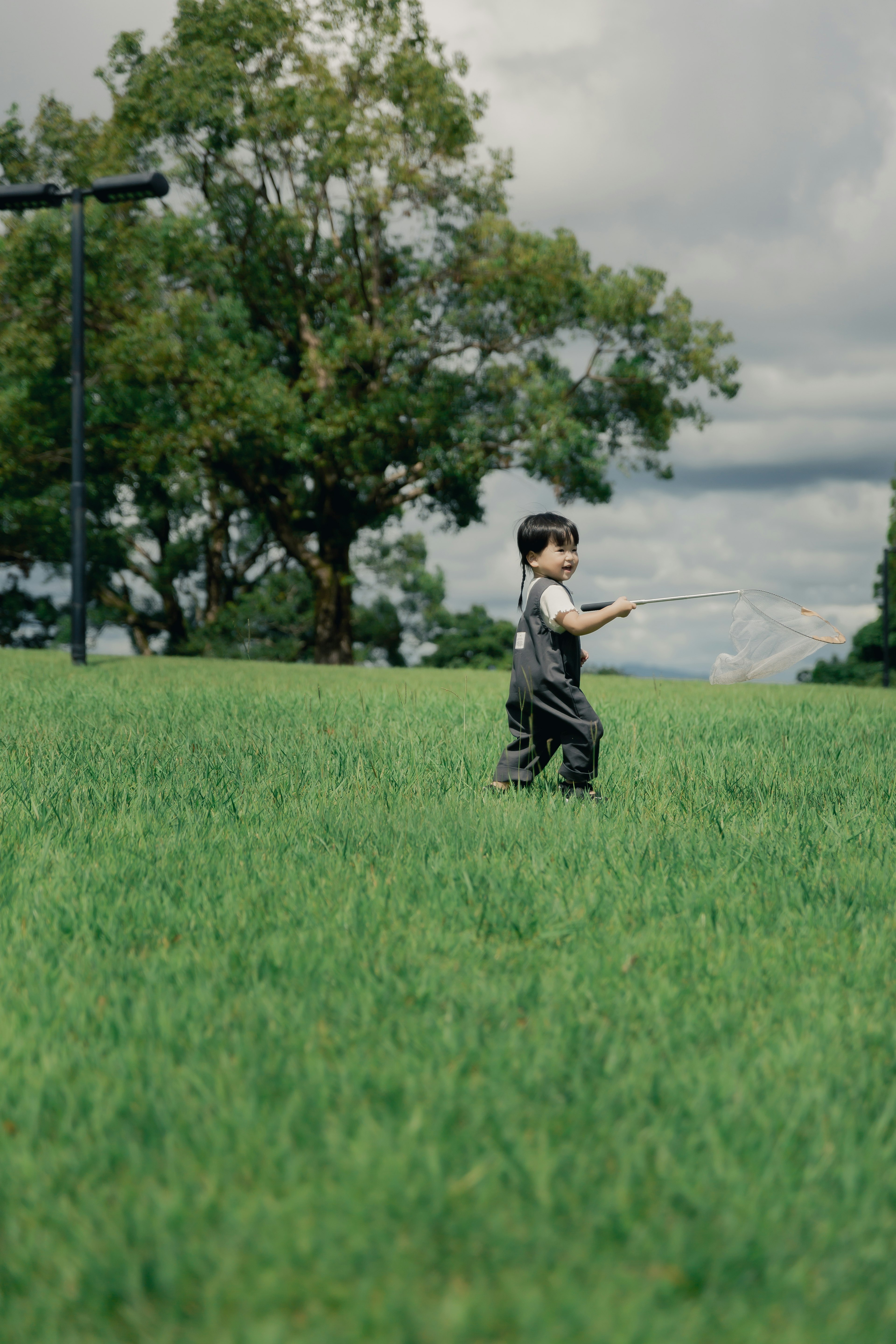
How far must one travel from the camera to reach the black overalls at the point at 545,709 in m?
5.12

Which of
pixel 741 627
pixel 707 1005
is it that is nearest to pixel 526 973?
pixel 707 1005

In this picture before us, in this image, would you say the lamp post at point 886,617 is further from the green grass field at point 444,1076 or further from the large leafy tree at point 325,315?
the green grass field at point 444,1076

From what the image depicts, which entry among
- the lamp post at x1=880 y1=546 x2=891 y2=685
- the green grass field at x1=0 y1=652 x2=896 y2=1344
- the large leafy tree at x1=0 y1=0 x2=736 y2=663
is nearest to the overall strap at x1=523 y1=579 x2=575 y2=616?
the green grass field at x1=0 y1=652 x2=896 y2=1344

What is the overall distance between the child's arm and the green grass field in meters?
0.96

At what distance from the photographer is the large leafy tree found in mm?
23156

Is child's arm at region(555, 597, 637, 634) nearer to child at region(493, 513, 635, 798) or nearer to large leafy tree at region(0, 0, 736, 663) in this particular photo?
child at region(493, 513, 635, 798)

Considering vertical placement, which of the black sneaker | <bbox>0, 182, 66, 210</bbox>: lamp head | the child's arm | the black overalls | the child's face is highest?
<bbox>0, 182, 66, 210</bbox>: lamp head

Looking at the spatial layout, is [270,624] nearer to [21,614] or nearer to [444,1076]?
[21,614]

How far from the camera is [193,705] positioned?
8484 mm

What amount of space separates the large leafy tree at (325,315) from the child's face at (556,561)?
1832 cm

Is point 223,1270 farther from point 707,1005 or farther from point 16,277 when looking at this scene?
point 16,277

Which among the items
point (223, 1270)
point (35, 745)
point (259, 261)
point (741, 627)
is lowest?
point (223, 1270)

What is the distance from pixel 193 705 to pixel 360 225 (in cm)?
2089

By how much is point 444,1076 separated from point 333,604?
82.7 ft
